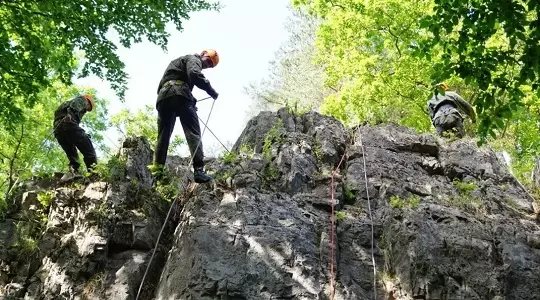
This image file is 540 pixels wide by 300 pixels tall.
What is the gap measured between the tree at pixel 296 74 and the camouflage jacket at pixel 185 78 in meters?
14.1

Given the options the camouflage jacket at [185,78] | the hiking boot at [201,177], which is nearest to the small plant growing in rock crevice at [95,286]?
the hiking boot at [201,177]

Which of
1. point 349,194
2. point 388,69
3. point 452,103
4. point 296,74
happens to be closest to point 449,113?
point 452,103

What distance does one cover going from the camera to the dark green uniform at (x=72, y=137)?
340 inches

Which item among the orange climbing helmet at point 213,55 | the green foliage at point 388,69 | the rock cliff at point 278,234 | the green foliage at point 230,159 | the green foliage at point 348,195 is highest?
the green foliage at point 388,69

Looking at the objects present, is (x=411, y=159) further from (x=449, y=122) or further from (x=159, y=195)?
(x=159, y=195)

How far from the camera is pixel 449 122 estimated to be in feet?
31.7

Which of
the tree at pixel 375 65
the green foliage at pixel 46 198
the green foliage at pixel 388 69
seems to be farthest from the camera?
the tree at pixel 375 65

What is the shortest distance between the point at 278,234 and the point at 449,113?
578 centimetres

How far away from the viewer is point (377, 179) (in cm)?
752

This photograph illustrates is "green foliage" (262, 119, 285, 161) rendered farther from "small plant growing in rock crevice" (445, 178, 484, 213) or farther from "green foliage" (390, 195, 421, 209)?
"small plant growing in rock crevice" (445, 178, 484, 213)

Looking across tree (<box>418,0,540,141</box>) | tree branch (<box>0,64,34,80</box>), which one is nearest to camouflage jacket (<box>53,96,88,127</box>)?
tree branch (<box>0,64,34,80</box>)

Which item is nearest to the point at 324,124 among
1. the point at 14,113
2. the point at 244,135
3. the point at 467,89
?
the point at 244,135

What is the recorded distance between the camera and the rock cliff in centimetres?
526

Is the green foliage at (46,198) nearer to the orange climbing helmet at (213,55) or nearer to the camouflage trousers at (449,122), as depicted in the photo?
the orange climbing helmet at (213,55)
